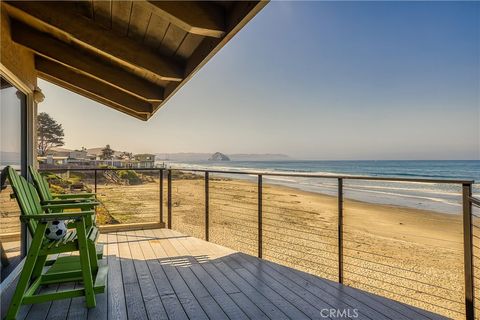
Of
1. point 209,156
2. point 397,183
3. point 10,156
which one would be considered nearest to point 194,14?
point 10,156

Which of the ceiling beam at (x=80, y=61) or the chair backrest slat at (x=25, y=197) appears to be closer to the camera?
the chair backrest slat at (x=25, y=197)

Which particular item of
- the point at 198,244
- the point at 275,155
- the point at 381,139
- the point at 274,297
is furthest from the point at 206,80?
the point at 275,155

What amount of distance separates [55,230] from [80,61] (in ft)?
5.44

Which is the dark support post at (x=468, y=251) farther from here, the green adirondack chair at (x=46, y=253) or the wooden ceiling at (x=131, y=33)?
the green adirondack chair at (x=46, y=253)

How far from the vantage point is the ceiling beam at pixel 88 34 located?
6.67 feet

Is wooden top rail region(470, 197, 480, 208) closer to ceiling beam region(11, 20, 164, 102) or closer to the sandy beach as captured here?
the sandy beach

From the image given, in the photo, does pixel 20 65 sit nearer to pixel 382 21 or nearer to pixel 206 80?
pixel 206 80

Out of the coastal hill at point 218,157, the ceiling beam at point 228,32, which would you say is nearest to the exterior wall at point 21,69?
the ceiling beam at point 228,32

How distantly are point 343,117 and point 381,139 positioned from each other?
3.74 meters

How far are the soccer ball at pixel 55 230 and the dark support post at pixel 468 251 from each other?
2.59m

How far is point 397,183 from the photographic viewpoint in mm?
13969

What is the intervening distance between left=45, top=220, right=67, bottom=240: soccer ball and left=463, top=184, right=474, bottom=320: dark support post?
8.51 ft

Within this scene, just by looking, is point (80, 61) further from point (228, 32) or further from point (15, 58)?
point (228, 32)

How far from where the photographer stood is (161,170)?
4375 mm
